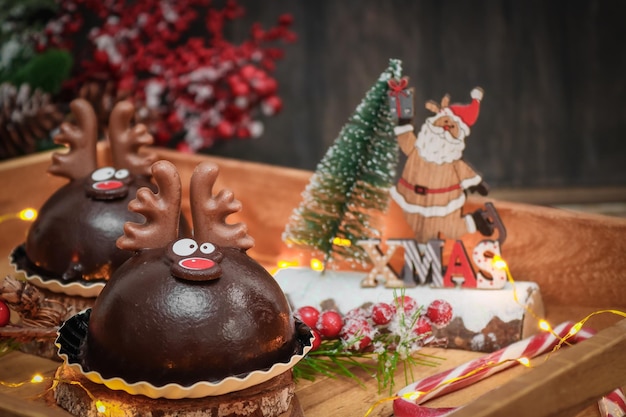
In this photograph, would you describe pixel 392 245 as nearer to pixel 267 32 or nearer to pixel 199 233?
pixel 199 233

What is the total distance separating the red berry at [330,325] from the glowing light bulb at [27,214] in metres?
0.90

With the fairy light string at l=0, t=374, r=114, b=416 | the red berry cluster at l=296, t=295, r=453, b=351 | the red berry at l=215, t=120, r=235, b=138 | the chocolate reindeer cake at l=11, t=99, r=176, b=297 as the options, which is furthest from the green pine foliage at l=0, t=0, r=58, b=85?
the red berry cluster at l=296, t=295, r=453, b=351

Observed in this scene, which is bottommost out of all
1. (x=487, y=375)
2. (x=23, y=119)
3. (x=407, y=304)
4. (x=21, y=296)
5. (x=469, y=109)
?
(x=487, y=375)

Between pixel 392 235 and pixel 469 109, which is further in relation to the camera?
pixel 392 235

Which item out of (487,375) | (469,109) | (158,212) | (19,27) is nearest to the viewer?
(158,212)

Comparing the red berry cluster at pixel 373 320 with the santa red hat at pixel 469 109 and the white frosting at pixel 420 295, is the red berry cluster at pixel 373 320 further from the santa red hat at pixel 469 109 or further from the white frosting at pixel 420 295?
the santa red hat at pixel 469 109

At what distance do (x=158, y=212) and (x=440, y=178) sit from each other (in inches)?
27.9

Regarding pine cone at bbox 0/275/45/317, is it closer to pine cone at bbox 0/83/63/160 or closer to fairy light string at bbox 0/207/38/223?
fairy light string at bbox 0/207/38/223

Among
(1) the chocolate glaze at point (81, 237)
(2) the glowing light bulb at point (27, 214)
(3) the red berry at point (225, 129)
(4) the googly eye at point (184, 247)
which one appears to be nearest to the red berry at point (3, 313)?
(1) the chocolate glaze at point (81, 237)

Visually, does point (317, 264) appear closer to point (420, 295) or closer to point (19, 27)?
point (420, 295)

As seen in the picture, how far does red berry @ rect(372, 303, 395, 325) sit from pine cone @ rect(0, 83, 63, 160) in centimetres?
119

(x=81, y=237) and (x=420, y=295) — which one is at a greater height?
(x=81, y=237)

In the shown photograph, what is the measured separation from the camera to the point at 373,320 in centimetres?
188

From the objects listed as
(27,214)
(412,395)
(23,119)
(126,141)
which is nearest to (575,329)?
(412,395)
